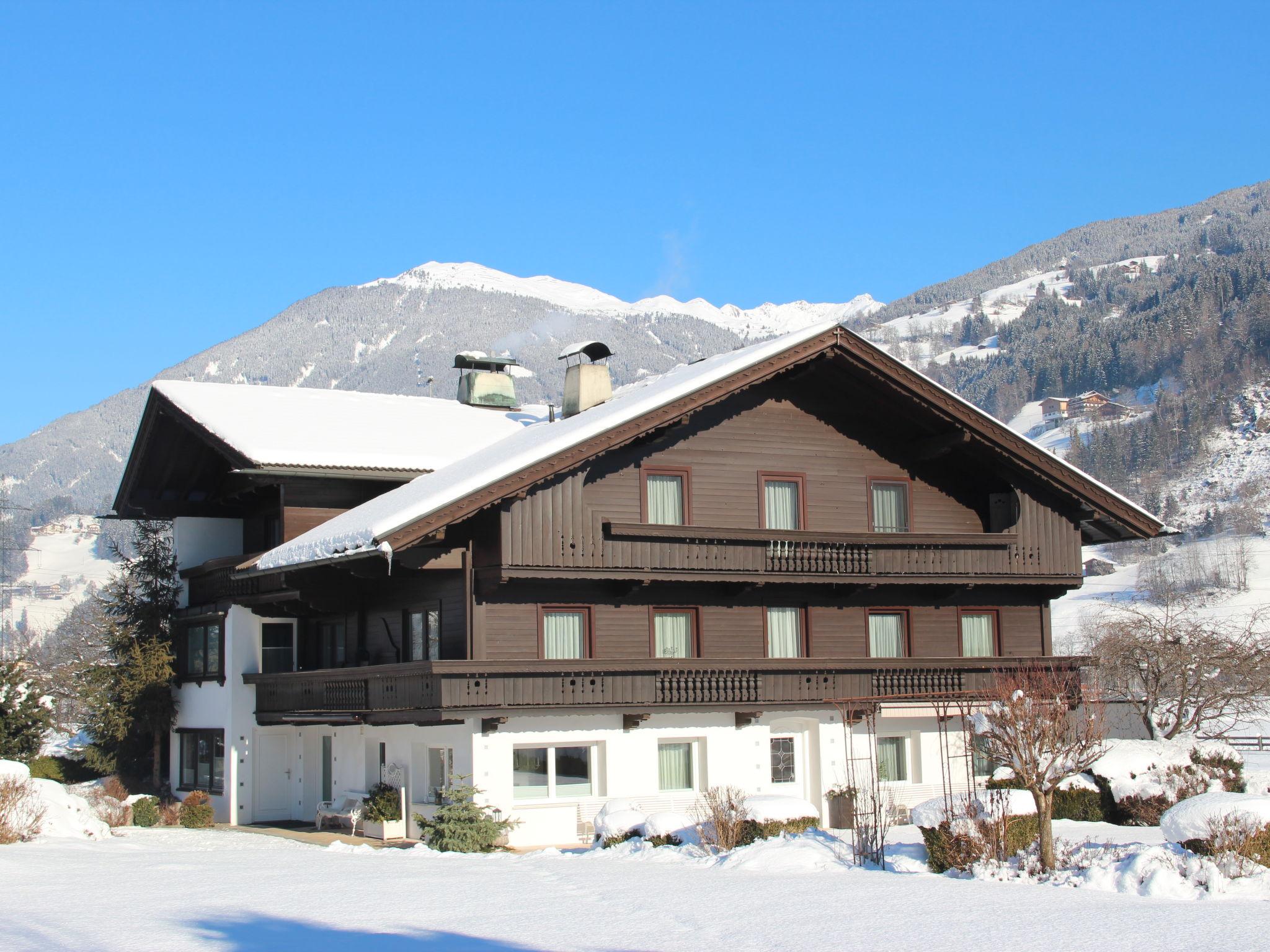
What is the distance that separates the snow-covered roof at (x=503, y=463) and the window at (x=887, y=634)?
4916 millimetres

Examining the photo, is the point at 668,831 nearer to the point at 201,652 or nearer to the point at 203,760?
the point at 203,760

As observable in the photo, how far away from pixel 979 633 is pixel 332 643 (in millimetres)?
15077

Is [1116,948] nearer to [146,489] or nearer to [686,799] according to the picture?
[686,799]

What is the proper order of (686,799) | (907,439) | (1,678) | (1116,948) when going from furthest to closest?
(1,678), (907,439), (686,799), (1116,948)

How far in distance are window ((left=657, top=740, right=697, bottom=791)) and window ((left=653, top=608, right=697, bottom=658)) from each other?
183 centimetres

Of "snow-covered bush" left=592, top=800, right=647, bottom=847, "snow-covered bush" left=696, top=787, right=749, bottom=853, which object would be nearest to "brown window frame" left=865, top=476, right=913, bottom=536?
"snow-covered bush" left=592, top=800, right=647, bottom=847

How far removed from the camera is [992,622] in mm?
35156

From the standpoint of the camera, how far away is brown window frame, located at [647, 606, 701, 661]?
3120 cm

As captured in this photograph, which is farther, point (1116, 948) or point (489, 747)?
point (489, 747)

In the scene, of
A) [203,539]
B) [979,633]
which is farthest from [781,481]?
[203,539]

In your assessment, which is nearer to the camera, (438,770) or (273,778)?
(438,770)

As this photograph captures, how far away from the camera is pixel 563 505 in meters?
29.3

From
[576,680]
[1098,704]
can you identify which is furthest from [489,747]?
[1098,704]

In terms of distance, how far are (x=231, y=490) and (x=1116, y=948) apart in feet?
94.5
